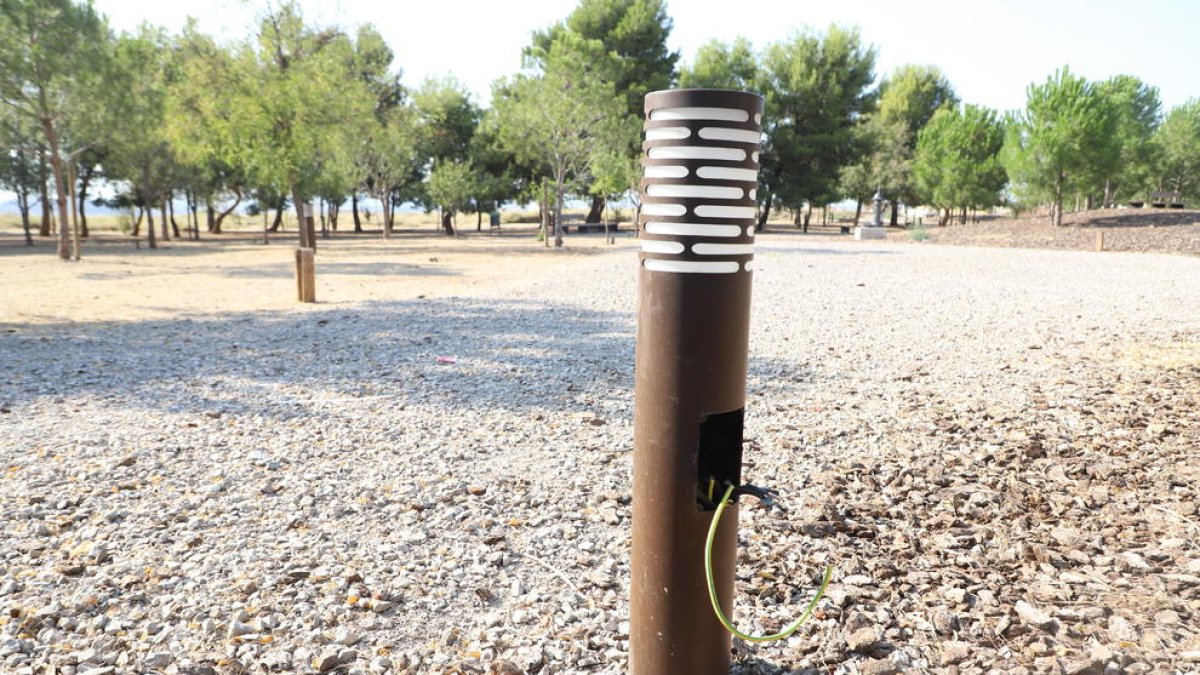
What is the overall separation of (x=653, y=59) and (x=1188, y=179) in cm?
4442

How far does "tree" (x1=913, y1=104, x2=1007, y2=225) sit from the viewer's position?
41188mm

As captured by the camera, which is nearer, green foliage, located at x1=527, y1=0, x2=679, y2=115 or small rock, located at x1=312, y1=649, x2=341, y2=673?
small rock, located at x1=312, y1=649, x2=341, y2=673

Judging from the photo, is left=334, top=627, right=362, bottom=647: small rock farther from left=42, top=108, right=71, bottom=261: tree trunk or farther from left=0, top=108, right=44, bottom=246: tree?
left=0, top=108, right=44, bottom=246: tree

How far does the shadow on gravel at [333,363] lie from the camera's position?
5414mm

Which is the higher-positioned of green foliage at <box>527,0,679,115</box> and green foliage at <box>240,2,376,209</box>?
green foliage at <box>527,0,679,115</box>

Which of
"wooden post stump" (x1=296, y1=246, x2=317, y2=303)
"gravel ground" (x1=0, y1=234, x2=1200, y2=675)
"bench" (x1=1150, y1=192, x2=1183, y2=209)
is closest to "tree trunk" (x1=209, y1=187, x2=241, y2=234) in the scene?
"wooden post stump" (x1=296, y1=246, x2=317, y2=303)

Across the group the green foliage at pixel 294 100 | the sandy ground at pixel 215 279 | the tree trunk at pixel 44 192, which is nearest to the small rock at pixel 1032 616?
the sandy ground at pixel 215 279

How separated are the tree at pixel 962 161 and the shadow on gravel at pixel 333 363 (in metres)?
38.4

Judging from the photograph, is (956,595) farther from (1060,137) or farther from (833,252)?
(1060,137)

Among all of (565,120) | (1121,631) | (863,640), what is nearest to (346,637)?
(863,640)

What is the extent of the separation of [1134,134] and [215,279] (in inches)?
2215

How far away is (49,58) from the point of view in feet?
63.2

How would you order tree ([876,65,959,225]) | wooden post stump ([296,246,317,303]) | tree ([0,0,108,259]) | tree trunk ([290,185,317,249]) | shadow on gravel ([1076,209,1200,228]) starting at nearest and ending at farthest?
1. wooden post stump ([296,246,317,303])
2. tree ([0,0,108,259])
3. tree trunk ([290,185,317,249])
4. shadow on gravel ([1076,209,1200,228])
5. tree ([876,65,959,225])

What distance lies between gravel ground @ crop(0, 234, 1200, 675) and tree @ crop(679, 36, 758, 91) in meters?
37.5
